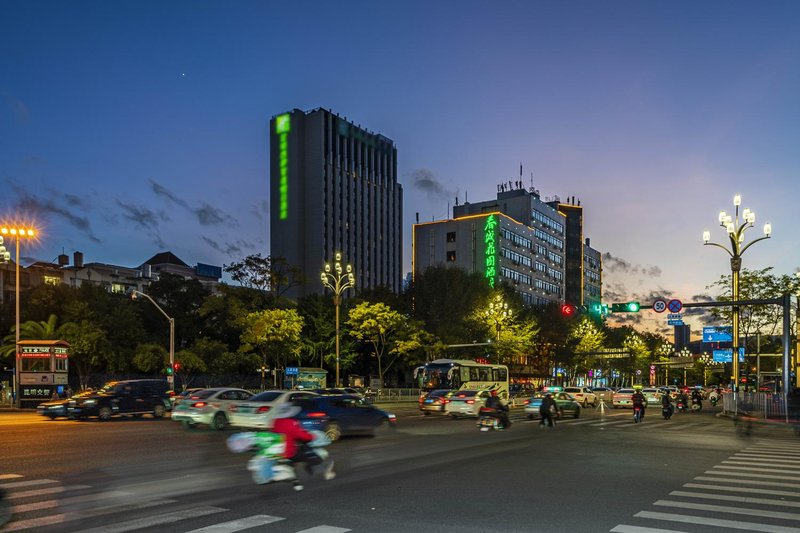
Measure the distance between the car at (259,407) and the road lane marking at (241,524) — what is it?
41.3ft

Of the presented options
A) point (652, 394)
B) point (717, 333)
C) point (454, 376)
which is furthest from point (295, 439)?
point (717, 333)

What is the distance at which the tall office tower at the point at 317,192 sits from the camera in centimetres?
13012

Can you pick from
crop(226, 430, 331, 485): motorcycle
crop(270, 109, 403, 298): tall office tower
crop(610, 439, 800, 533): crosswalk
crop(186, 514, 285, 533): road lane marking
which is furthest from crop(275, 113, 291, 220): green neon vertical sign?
crop(186, 514, 285, 533): road lane marking

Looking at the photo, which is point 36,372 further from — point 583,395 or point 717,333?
point 717,333

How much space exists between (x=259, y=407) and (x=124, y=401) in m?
11.8

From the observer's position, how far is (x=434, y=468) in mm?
15008

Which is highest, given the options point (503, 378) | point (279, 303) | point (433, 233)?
point (433, 233)

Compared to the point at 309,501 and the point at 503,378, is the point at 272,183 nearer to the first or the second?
the point at 503,378

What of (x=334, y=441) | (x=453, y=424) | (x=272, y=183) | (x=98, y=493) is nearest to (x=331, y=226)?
(x=272, y=183)

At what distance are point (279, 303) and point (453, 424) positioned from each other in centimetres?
3318

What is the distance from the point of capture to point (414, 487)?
40.2 feet

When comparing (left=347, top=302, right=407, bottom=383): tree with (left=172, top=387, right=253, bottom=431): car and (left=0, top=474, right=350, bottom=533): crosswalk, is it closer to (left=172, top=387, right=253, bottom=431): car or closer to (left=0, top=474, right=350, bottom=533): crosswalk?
(left=172, top=387, right=253, bottom=431): car

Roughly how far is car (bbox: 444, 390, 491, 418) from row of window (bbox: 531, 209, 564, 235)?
101496 mm

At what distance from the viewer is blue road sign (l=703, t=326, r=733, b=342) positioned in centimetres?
5872
